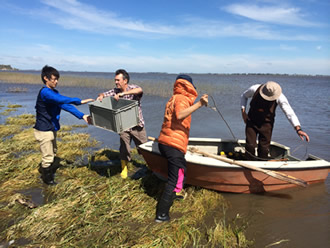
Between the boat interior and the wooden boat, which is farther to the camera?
the boat interior

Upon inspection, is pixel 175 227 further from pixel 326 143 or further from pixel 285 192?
pixel 326 143

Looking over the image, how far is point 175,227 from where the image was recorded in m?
2.87

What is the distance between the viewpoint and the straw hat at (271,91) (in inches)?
142

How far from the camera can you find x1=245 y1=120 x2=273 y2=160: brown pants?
13.0 ft

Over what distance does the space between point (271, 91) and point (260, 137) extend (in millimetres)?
961

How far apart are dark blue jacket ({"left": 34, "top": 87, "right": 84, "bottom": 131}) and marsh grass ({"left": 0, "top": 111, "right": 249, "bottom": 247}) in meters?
1.13

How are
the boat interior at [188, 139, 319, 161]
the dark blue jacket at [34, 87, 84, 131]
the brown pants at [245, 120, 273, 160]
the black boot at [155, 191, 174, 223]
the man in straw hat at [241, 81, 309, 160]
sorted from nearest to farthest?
the black boot at [155, 191, 174, 223], the dark blue jacket at [34, 87, 84, 131], the man in straw hat at [241, 81, 309, 160], the brown pants at [245, 120, 273, 160], the boat interior at [188, 139, 319, 161]

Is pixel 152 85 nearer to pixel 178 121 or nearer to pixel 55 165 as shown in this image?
pixel 55 165

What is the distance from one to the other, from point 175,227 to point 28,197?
265 cm

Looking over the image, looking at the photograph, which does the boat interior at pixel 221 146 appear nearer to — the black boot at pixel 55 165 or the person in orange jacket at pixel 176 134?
the person in orange jacket at pixel 176 134

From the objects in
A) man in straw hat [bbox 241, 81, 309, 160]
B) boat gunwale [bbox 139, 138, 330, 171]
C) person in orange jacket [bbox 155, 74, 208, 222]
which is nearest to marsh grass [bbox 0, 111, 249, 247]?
person in orange jacket [bbox 155, 74, 208, 222]

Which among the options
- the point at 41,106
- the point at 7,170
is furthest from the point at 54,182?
the point at 41,106

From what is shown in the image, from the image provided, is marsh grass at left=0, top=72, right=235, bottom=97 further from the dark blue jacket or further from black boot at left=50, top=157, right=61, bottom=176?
the dark blue jacket

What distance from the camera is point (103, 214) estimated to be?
122 inches
